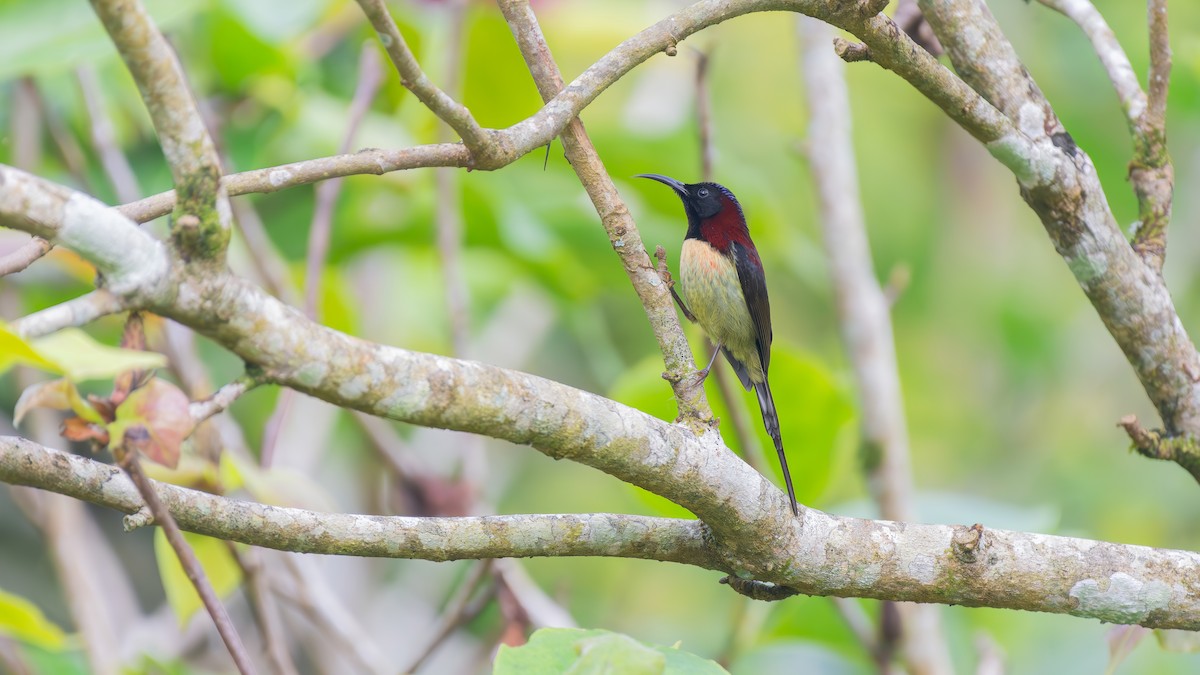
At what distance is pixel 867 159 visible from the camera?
9.04 meters

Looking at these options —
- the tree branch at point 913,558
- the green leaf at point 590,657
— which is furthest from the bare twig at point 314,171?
the green leaf at point 590,657

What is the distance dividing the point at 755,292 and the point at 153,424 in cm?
229

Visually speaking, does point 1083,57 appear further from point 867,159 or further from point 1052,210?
point 1052,210

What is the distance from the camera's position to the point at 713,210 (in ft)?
11.9

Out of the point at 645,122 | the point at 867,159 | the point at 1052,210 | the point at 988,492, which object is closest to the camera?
the point at 1052,210

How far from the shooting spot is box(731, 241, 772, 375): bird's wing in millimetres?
3408

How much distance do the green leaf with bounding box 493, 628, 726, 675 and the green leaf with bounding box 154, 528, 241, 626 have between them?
1.31 metres

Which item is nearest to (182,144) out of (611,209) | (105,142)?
(611,209)

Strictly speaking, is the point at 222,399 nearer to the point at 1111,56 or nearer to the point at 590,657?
the point at 590,657

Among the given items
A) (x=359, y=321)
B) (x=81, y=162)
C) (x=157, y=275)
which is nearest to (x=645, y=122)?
(x=359, y=321)

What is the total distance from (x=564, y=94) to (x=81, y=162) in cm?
265

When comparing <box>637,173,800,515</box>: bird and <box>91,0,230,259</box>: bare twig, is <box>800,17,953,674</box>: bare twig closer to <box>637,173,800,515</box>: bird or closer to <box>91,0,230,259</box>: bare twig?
<box>637,173,800,515</box>: bird

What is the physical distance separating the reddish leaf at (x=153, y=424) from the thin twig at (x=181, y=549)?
0.08ft

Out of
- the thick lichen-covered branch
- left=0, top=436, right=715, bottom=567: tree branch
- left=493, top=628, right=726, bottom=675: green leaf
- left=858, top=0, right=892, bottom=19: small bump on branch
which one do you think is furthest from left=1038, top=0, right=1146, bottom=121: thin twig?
left=493, top=628, right=726, bottom=675: green leaf
